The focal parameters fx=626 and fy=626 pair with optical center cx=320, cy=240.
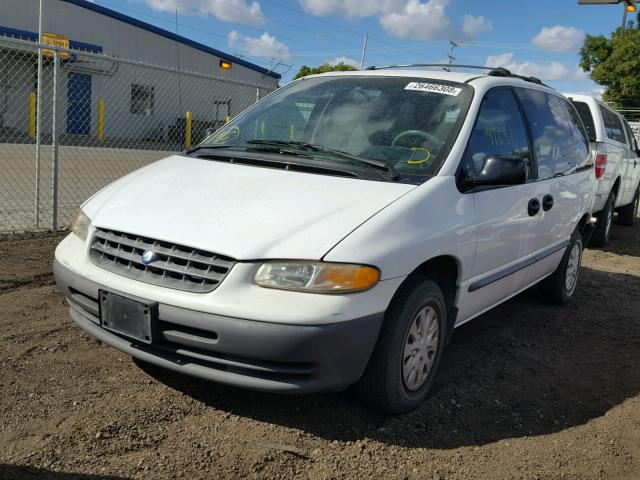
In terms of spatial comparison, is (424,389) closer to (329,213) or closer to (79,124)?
(329,213)

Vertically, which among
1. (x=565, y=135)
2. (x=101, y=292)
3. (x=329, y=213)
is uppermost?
(x=565, y=135)

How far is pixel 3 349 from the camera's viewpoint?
3.71 m

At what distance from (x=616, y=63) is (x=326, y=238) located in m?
36.3

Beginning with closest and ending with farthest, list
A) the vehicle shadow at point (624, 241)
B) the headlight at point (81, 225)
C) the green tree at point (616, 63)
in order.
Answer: the headlight at point (81, 225) → the vehicle shadow at point (624, 241) → the green tree at point (616, 63)

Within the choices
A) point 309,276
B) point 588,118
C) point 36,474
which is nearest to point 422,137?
point 309,276

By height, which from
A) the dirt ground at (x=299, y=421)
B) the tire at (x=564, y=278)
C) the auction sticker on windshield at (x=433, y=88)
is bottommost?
the dirt ground at (x=299, y=421)

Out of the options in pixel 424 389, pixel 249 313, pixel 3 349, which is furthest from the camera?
pixel 3 349

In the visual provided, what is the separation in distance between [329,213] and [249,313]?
0.62m

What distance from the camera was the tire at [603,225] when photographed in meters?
8.94

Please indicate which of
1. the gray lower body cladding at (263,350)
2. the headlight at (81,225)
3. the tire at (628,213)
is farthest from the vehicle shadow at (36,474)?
the tire at (628,213)

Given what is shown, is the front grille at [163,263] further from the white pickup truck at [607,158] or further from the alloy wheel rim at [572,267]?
the white pickup truck at [607,158]

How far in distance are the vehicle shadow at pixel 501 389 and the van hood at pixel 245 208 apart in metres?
0.94

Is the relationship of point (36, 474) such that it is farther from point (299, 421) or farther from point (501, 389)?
point (501, 389)

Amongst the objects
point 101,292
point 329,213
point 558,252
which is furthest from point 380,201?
point 558,252
